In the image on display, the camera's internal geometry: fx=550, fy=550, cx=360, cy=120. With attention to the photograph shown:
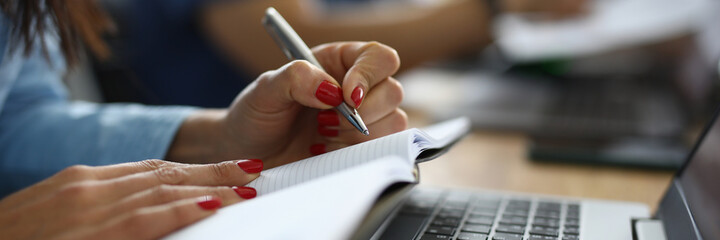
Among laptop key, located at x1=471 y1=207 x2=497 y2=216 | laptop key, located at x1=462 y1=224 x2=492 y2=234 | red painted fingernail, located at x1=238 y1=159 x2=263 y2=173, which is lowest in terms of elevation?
red painted fingernail, located at x1=238 y1=159 x2=263 y2=173

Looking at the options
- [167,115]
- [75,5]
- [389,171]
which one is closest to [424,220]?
[389,171]

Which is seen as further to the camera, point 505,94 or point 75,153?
point 505,94

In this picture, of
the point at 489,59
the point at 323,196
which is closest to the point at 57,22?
the point at 323,196

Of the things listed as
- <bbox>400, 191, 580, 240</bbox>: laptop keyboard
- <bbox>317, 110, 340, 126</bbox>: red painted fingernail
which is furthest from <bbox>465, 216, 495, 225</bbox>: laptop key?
<bbox>317, 110, 340, 126</bbox>: red painted fingernail

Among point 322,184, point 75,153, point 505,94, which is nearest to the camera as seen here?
point 322,184

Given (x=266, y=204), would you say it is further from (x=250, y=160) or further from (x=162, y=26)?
(x=162, y=26)

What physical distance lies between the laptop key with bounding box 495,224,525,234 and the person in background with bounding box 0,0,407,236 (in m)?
0.08

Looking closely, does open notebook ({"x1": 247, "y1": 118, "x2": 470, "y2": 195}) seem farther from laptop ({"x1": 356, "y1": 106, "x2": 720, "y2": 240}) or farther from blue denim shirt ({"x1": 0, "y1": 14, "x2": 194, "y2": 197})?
blue denim shirt ({"x1": 0, "y1": 14, "x2": 194, "y2": 197})

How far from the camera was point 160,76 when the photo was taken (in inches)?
32.4

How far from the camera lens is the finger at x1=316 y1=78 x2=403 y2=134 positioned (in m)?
0.34

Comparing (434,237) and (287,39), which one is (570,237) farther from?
(287,39)

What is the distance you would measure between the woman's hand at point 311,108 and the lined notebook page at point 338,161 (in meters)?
0.03

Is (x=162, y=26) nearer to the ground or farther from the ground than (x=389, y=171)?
farther from the ground

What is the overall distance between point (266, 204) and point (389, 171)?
5 centimetres
